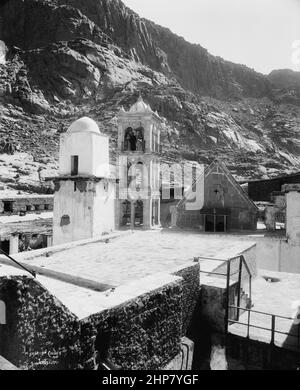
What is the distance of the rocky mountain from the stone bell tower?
2274 centimetres

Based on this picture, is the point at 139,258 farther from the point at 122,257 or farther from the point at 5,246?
the point at 5,246

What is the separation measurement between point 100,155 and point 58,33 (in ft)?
234

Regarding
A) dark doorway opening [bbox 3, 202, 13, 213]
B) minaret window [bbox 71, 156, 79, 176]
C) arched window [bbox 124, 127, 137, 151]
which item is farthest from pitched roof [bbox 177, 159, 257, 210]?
dark doorway opening [bbox 3, 202, 13, 213]

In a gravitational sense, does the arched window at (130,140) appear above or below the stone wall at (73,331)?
above

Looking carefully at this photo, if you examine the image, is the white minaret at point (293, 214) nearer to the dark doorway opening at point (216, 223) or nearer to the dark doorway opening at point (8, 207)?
the dark doorway opening at point (216, 223)

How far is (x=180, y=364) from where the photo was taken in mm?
6977

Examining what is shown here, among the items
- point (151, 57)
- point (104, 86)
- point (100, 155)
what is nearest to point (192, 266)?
point (100, 155)

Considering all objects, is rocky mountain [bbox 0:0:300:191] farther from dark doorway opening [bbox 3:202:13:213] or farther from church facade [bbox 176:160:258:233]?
church facade [bbox 176:160:258:233]

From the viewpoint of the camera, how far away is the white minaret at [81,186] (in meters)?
17.5

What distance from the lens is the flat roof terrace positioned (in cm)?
838

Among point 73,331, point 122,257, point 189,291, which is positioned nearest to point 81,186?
point 122,257

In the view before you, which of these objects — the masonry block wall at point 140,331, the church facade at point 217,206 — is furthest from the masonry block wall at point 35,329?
the church facade at point 217,206

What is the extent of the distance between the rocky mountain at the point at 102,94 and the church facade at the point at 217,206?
29.9 metres

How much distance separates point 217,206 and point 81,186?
24.0 ft
